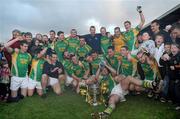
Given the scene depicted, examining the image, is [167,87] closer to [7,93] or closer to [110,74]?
[110,74]

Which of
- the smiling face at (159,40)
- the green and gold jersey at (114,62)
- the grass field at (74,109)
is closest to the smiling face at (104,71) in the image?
the green and gold jersey at (114,62)

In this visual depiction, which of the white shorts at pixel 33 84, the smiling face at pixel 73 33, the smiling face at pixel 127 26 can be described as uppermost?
the smiling face at pixel 127 26

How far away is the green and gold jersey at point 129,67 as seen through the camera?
9.27 meters

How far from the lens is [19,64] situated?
31.8 feet

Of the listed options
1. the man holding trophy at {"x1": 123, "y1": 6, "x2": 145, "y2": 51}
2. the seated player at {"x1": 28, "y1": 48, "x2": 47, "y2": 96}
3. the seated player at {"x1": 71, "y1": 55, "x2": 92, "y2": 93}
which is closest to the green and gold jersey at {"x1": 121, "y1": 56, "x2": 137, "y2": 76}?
the man holding trophy at {"x1": 123, "y1": 6, "x2": 145, "y2": 51}

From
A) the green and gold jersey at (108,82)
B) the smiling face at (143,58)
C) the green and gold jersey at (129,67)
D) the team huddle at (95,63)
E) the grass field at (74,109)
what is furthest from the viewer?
the green and gold jersey at (129,67)

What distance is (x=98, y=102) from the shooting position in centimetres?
873

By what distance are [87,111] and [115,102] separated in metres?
0.87

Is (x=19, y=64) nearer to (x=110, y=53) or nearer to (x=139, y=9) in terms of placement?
(x=110, y=53)

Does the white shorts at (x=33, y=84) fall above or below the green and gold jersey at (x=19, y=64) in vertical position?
below

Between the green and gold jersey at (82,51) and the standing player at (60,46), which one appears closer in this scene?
the green and gold jersey at (82,51)

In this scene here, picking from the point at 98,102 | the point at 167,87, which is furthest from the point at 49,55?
the point at 167,87

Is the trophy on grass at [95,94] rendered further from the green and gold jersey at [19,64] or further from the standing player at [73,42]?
the green and gold jersey at [19,64]

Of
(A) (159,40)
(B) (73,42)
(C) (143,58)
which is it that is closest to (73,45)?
(B) (73,42)
